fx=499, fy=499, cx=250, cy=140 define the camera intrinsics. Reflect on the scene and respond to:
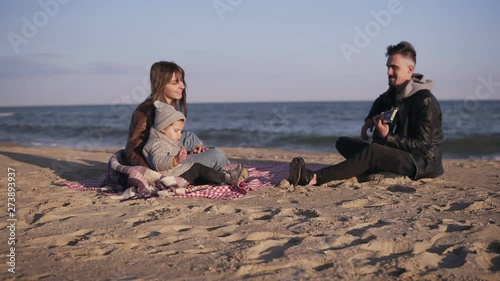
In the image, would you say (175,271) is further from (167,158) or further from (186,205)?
(167,158)

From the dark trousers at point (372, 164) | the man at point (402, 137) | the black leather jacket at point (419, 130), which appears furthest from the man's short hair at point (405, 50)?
the dark trousers at point (372, 164)

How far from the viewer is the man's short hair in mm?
5086

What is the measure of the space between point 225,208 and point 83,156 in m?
5.22

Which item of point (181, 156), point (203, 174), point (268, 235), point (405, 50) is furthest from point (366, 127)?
point (268, 235)

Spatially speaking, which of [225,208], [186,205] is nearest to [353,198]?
[225,208]

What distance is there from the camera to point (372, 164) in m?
5.15

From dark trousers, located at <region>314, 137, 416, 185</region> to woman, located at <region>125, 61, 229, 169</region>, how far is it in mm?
1179

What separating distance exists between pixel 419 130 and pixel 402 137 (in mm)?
176

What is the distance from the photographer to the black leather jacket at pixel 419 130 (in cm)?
493

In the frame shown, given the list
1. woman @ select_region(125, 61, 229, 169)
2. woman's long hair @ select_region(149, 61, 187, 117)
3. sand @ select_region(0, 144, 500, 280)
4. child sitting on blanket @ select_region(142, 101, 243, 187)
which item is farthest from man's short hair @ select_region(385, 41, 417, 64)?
woman's long hair @ select_region(149, 61, 187, 117)

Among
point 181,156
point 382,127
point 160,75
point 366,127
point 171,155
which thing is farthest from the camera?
point 366,127

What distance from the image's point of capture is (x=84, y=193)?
498 centimetres

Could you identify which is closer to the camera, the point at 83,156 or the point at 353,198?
the point at 353,198

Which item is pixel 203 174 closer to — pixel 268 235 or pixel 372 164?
pixel 372 164
